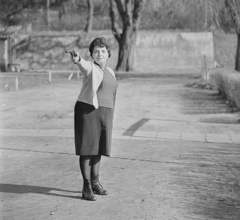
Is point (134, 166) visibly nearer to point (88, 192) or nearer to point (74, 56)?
point (88, 192)

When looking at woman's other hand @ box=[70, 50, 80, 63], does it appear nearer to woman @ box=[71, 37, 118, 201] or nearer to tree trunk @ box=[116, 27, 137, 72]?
woman @ box=[71, 37, 118, 201]

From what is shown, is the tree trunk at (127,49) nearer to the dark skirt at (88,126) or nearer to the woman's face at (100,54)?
the woman's face at (100,54)

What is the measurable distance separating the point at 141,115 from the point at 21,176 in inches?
222

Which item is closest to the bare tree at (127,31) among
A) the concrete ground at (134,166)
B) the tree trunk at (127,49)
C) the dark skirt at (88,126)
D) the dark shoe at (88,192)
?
the tree trunk at (127,49)

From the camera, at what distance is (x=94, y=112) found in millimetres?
5094

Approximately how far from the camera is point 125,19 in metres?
28.5

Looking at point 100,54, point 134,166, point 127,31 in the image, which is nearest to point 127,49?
point 127,31

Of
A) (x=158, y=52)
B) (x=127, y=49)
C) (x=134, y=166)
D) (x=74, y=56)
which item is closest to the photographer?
(x=74, y=56)

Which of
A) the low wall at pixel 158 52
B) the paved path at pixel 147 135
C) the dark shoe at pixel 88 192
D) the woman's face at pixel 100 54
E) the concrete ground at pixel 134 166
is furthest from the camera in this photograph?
the low wall at pixel 158 52

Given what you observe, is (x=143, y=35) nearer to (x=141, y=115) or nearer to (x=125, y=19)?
(x=125, y=19)

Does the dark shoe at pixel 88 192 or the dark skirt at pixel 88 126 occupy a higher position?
the dark skirt at pixel 88 126

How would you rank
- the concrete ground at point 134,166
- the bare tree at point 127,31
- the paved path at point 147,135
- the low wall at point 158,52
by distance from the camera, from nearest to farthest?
the concrete ground at point 134,166 → the paved path at point 147,135 → the bare tree at point 127,31 → the low wall at point 158,52

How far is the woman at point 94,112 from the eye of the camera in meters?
5.02

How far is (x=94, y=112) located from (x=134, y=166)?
1706 millimetres
